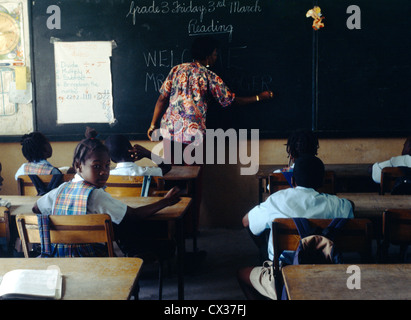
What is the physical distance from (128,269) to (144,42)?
3.30m

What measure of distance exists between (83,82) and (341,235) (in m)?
3.37

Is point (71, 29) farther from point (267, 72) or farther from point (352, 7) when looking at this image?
point (352, 7)

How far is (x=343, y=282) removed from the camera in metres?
1.35

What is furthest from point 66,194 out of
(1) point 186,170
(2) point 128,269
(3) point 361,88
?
(3) point 361,88

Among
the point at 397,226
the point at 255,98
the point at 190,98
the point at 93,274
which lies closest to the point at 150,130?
the point at 190,98

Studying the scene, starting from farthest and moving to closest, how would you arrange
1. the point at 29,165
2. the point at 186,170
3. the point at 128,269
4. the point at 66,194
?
the point at 186,170, the point at 29,165, the point at 66,194, the point at 128,269

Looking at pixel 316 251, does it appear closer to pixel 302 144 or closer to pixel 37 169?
pixel 302 144

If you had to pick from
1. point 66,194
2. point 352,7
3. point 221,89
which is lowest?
point 66,194

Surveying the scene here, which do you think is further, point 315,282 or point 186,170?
point 186,170

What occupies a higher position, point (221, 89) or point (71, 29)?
point (71, 29)

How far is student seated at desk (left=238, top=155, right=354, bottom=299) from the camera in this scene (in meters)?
2.02

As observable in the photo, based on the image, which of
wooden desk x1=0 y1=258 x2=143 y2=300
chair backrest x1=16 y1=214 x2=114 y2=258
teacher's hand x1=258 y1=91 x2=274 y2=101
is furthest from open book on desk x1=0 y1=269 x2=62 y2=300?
teacher's hand x1=258 y1=91 x2=274 y2=101

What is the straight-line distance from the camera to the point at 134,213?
219cm

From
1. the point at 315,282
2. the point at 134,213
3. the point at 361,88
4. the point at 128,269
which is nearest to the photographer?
the point at 315,282
